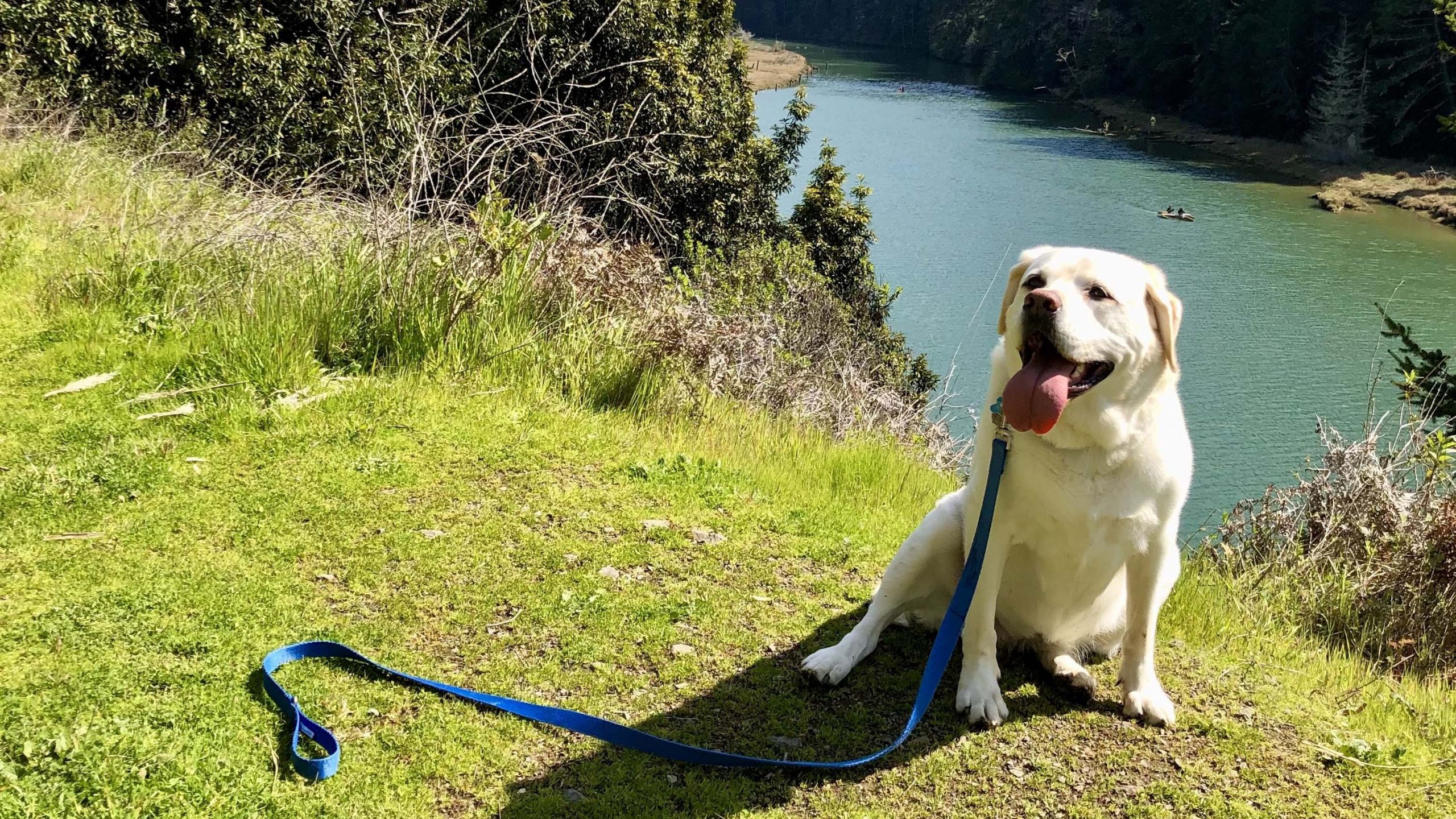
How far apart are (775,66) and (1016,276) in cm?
6900

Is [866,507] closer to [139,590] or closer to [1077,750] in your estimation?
[1077,750]

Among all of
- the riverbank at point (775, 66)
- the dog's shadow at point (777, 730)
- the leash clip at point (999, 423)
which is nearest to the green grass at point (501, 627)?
the dog's shadow at point (777, 730)

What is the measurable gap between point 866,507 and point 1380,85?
45898 millimetres

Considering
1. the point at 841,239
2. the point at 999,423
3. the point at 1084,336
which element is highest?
the point at 1084,336

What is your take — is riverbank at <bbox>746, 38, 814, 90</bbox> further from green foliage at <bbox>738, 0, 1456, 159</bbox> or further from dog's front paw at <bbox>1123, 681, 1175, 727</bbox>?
dog's front paw at <bbox>1123, 681, 1175, 727</bbox>

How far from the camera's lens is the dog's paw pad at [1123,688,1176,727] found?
129 inches

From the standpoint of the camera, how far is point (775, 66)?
68.4 meters

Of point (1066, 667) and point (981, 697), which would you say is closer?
point (981, 697)

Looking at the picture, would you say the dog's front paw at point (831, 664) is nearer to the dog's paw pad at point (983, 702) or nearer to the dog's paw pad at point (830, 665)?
the dog's paw pad at point (830, 665)

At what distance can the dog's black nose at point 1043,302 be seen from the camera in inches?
108

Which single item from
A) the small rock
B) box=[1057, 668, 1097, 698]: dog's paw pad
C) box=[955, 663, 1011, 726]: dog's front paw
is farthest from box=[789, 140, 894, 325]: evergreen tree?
box=[955, 663, 1011, 726]: dog's front paw

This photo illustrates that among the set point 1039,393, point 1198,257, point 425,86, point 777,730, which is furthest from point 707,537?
point 1198,257

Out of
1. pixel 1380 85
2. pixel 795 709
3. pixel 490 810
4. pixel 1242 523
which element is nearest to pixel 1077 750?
pixel 795 709

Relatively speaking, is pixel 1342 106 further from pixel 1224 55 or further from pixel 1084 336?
pixel 1084 336
